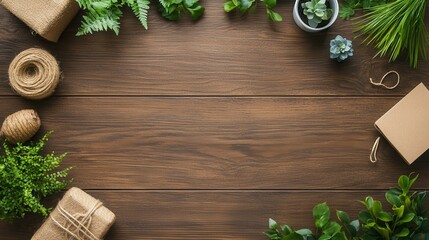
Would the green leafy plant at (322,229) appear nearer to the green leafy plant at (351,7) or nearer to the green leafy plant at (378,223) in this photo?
the green leafy plant at (378,223)

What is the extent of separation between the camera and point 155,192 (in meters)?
1.67

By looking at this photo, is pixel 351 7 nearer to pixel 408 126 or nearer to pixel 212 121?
pixel 408 126

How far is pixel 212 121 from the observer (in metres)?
1.68

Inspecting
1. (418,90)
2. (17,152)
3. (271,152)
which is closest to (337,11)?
(418,90)

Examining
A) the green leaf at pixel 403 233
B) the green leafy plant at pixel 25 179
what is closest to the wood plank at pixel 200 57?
the green leafy plant at pixel 25 179

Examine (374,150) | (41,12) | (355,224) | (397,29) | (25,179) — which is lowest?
(355,224)

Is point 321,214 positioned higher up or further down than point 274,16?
further down

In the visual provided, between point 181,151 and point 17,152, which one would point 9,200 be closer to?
point 17,152

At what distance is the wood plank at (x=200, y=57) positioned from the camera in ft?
5.46

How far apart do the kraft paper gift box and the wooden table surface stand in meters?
0.05

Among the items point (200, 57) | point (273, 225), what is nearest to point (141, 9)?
point (200, 57)

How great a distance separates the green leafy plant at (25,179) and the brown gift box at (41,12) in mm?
312

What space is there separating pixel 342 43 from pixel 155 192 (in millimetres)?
726

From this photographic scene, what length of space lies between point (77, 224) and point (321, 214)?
27.7 inches
